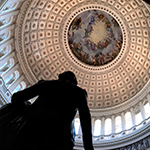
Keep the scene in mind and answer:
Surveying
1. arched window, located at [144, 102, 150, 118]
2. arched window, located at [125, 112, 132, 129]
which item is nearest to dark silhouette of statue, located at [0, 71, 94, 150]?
arched window, located at [144, 102, 150, 118]

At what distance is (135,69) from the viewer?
22266mm

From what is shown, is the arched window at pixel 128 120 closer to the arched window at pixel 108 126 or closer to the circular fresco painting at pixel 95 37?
the arched window at pixel 108 126

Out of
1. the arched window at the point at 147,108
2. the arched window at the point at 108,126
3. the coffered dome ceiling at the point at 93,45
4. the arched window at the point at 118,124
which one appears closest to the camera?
the arched window at the point at 147,108

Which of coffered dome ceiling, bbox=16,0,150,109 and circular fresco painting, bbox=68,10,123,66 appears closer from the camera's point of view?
coffered dome ceiling, bbox=16,0,150,109

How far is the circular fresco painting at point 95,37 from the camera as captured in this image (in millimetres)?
23203

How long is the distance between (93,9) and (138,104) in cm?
1230

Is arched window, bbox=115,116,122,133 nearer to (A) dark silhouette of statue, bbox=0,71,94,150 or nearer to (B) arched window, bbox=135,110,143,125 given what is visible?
(B) arched window, bbox=135,110,143,125

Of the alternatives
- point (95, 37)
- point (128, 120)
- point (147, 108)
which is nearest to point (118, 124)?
point (128, 120)

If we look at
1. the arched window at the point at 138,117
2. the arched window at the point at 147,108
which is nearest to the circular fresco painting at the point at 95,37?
the arched window at the point at 147,108

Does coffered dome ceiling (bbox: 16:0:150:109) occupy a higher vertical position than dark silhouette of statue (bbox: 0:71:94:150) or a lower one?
lower

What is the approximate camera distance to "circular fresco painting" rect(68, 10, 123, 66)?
2320 centimetres

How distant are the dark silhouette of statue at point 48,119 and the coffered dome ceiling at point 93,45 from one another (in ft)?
53.5

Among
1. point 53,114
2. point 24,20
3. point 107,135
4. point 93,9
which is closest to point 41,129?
point 53,114

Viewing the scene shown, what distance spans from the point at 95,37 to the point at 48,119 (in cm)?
2308
